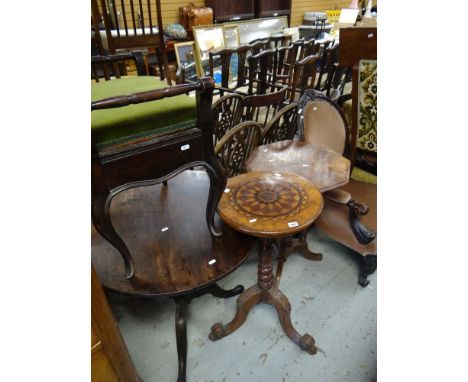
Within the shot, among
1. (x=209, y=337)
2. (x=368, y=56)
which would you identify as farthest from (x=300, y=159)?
(x=209, y=337)

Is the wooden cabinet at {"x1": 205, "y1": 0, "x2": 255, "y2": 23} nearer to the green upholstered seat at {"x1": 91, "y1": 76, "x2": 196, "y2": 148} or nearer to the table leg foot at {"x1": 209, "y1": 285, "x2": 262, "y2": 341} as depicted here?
the green upholstered seat at {"x1": 91, "y1": 76, "x2": 196, "y2": 148}

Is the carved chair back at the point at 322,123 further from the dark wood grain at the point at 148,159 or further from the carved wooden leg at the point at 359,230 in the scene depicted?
the dark wood grain at the point at 148,159

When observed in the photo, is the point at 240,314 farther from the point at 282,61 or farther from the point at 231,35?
the point at 231,35

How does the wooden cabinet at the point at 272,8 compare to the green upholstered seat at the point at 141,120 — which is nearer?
the green upholstered seat at the point at 141,120

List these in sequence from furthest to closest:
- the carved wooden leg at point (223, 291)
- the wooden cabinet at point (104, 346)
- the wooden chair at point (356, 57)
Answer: the wooden chair at point (356, 57) → the carved wooden leg at point (223, 291) → the wooden cabinet at point (104, 346)

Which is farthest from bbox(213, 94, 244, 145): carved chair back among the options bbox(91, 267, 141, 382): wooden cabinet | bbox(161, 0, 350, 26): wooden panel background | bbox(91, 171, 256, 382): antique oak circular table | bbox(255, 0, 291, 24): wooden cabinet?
bbox(255, 0, 291, 24): wooden cabinet

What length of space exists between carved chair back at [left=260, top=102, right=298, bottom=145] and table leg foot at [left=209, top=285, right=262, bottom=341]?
891mm

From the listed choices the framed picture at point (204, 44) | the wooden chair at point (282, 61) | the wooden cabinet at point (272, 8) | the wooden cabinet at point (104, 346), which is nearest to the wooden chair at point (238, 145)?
the wooden cabinet at point (104, 346)

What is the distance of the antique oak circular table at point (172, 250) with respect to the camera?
0.94m

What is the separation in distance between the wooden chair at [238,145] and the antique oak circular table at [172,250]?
29 centimetres

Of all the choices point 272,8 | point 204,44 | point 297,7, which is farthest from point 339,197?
point 297,7

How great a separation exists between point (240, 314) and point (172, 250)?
46cm

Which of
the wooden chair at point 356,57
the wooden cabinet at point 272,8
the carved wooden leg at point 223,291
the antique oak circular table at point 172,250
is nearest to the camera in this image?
the antique oak circular table at point 172,250
